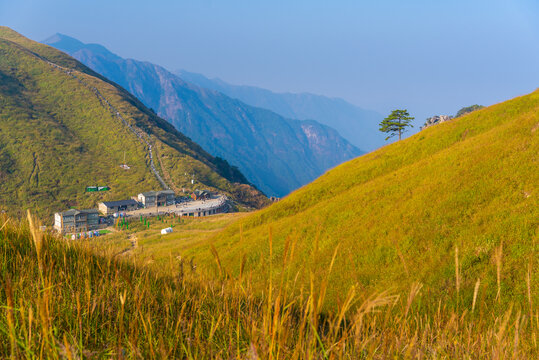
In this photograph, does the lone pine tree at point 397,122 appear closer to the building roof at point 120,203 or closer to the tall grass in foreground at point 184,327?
the tall grass in foreground at point 184,327

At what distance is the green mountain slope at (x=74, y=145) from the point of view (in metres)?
114

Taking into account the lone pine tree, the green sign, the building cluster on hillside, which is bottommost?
the building cluster on hillside

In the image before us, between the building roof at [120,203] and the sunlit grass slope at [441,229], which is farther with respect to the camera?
the building roof at [120,203]

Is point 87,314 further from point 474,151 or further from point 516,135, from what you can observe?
point 516,135

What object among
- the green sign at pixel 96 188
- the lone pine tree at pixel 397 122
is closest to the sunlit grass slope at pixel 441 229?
the lone pine tree at pixel 397 122

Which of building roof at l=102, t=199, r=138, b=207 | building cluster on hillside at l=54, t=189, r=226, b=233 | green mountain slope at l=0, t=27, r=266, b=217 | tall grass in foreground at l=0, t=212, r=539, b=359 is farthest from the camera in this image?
green mountain slope at l=0, t=27, r=266, b=217

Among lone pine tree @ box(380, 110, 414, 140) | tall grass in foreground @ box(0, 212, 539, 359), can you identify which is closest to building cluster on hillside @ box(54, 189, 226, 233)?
lone pine tree @ box(380, 110, 414, 140)

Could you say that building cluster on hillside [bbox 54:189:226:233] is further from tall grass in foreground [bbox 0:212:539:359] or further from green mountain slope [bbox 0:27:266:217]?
tall grass in foreground [bbox 0:212:539:359]

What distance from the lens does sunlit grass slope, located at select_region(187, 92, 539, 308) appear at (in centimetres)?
987

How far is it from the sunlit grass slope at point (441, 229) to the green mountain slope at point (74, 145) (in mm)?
107621

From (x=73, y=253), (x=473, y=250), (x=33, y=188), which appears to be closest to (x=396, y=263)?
(x=473, y=250)

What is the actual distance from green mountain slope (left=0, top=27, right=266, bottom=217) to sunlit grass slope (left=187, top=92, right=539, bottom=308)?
353 ft

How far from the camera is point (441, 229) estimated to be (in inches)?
492

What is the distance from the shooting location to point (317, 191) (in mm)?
27062
